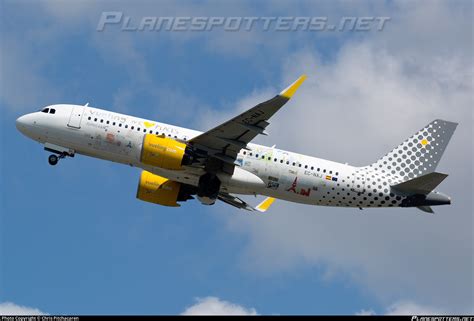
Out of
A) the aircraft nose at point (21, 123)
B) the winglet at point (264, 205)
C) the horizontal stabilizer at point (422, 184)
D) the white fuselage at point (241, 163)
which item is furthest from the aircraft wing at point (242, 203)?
the aircraft nose at point (21, 123)

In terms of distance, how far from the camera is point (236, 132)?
50688 mm

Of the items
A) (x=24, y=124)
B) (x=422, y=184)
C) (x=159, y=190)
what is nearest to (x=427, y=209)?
(x=422, y=184)

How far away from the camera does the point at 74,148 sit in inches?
2080

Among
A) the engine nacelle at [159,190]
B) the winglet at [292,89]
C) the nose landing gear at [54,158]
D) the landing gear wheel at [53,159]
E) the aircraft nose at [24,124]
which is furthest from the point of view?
the engine nacelle at [159,190]

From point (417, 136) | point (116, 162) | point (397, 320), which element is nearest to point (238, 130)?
point (116, 162)

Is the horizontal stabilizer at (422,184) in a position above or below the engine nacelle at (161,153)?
above

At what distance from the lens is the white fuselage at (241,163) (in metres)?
52.1

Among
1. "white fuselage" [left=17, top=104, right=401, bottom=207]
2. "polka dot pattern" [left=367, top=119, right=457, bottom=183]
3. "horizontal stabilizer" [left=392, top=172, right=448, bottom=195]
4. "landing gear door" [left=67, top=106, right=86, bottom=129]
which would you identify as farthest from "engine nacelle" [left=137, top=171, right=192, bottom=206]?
"horizontal stabilizer" [left=392, top=172, right=448, bottom=195]

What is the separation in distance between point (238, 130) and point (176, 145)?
11.5ft

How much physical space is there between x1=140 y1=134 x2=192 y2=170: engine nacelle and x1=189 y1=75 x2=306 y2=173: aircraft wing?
1.31 metres

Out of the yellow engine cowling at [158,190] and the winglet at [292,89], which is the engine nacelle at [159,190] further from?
the winglet at [292,89]

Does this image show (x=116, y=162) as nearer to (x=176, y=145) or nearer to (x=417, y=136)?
(x=176, y=145)

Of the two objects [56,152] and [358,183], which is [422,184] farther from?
[56,152]

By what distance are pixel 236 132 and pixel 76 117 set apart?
30.8 feet
